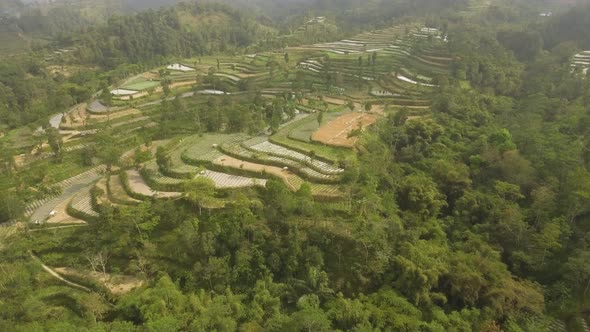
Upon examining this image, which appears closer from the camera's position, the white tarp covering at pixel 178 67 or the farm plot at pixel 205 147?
the farm plot at pixel 205 147

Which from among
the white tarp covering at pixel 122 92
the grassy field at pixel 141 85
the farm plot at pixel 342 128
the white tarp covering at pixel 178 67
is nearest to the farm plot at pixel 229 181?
the farm plot at pixel 342 128

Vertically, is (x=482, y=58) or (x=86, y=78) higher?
(x=482, y=58)

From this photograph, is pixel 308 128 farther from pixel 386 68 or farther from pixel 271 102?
pixel 386 68

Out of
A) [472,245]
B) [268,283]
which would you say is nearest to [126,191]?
[268,283]

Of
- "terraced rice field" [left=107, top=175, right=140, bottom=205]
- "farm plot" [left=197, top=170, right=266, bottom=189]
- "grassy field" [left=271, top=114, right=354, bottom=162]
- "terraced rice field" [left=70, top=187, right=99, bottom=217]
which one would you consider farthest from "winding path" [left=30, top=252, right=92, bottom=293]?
"grassy field" [left=271, top=114, right=354, bottom=162]

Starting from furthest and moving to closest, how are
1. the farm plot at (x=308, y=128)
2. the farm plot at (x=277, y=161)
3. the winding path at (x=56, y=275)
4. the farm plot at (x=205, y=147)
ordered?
the farm plot at (x=308, y=128) → the farm plot at (x=205, y=147) → the farm plot at (x=277, y=161) → the winding path at (x=56, y=275)

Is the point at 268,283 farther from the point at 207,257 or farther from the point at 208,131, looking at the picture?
the point at 208,131

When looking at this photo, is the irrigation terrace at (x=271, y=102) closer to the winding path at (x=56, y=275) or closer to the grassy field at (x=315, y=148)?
the grassy field at (x=315, y=148)
